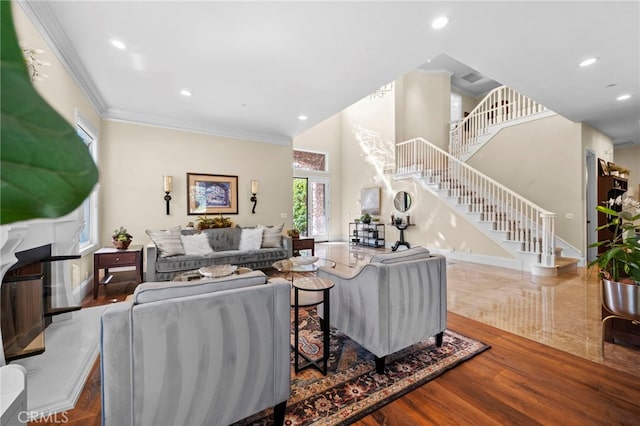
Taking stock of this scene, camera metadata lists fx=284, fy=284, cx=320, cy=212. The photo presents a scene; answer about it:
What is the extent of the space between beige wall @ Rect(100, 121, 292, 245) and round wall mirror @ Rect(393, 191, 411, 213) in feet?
10.6

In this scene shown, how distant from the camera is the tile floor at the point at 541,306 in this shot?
7.75 feet

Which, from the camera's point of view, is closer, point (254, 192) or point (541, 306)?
point (541, 306)

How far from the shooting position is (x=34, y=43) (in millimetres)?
2340

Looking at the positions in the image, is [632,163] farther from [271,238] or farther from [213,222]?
[213,222]

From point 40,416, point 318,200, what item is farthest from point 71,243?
point 318,200

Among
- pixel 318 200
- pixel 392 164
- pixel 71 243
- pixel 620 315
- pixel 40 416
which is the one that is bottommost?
pixel 40 416

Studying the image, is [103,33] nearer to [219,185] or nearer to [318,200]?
[219,185]

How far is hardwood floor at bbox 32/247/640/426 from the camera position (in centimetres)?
162

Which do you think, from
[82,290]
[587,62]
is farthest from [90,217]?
[587,62]

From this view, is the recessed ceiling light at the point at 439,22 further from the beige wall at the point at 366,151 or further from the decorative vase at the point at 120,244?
the beige wall at the point at 366,151

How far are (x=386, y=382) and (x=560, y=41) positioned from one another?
3550 mm

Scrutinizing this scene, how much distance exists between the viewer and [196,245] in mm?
4305

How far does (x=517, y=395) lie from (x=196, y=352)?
196 centimetres

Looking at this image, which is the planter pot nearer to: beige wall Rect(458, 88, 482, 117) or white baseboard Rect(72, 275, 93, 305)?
Answer: white baseboard Rect(72, 275, 93, 305)
